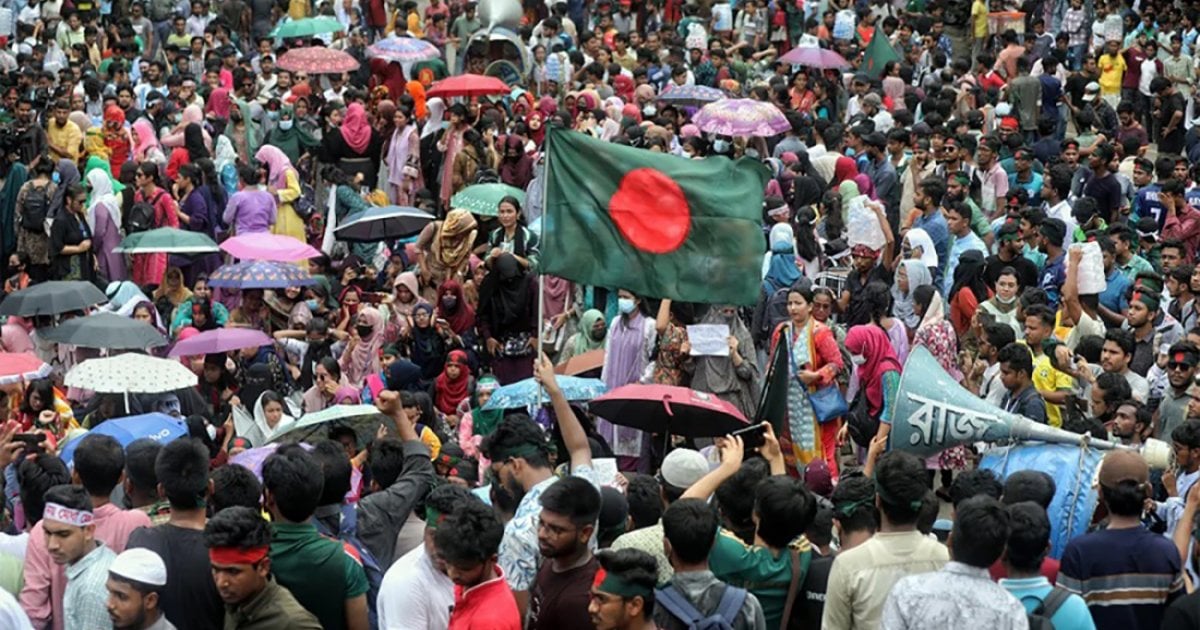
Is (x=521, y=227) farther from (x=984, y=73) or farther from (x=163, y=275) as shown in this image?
(x=984, y=73)

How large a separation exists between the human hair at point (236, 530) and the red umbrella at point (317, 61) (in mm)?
15574

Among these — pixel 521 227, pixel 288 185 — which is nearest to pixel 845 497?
pixel 521 227

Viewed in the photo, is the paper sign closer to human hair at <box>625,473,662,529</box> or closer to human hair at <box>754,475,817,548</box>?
human hair at <box>625,473,662,529</box>

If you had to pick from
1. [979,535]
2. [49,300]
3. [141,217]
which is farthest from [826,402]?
[141,217]

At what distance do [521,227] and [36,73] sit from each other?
8958 mm

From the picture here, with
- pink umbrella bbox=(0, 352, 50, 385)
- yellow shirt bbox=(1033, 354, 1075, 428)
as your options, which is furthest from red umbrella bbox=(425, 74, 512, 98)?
yellow shirt bbox=(1033, 354, 1075, 428)

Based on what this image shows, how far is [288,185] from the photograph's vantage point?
17.6m

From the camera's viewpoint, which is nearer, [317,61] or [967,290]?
[967,290]

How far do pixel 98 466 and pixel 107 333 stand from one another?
5802 millimetres

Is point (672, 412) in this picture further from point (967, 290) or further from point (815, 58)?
point (815, 58)

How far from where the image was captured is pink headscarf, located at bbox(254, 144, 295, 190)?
17812 mm

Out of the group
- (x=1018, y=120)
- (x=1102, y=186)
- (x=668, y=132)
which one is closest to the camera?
(x=1102, y=186)

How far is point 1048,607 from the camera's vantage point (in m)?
6.28

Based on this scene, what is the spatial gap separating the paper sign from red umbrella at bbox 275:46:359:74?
10389 mm
